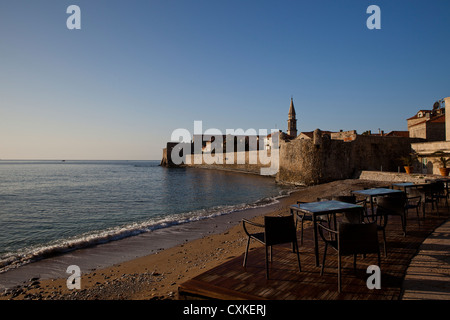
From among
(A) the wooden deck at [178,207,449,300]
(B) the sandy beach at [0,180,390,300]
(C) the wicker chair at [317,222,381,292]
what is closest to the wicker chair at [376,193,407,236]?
(A) the wooden deck at [178,207,449,300]

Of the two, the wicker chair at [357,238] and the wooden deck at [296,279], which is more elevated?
the wicker chair at [357,238]

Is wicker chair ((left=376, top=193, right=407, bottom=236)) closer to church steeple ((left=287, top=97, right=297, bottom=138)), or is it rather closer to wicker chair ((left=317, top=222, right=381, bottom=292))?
wicker chair ((left=317, top=222, right=381, bottom=292))

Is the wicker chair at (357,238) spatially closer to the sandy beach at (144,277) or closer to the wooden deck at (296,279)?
the wooden deck at (296,279)

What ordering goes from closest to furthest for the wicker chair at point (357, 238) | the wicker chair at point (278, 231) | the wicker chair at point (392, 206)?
the wicker chair at point (357, 238)
the wicker chair at point (278, 231)
the wicker chair at point (392, 206)

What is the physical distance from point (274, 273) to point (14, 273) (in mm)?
7048

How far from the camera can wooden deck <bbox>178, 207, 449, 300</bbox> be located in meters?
2.84

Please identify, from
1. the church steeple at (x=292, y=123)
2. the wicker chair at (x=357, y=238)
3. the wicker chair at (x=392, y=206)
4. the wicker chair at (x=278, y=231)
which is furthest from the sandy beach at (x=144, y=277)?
the church steeple at (x=292, y=123)

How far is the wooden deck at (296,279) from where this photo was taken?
9.30 feet

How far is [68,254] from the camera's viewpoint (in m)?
7.75

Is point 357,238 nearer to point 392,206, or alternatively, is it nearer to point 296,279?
point 296,279
